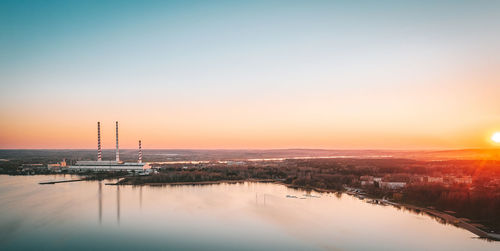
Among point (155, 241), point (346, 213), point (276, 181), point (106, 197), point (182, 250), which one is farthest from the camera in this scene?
point (276, 181)

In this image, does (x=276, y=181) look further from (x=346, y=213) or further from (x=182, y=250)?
(x=182, y=250)

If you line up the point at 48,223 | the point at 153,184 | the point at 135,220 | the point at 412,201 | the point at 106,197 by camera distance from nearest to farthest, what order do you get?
the point at 48,223
the point at 135,220
the point at 412,201
the point at 106,197
the point at 153,184

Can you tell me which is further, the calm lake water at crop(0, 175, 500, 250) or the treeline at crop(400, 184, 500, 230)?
the treeline at crop(400, 184, 500, 230)

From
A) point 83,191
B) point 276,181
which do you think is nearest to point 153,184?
point 83,191

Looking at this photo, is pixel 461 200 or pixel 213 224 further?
pixel 461 200

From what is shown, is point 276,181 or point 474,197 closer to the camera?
point 474,197

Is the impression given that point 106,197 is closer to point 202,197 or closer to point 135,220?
point 202,197

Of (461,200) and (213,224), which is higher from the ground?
(461,200)

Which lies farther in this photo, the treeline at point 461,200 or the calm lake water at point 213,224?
the treeline at point 461,200
